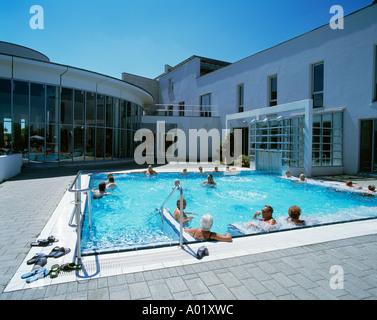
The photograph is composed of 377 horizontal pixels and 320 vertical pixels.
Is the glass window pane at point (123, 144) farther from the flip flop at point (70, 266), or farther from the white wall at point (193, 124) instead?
the flip flop at point (70, 266)

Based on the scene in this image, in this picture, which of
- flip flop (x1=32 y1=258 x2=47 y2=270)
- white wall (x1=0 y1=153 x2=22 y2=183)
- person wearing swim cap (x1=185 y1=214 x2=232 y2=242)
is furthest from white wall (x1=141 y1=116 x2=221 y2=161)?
flip flop (x1=32 y1=258 x2=47 y2=270)

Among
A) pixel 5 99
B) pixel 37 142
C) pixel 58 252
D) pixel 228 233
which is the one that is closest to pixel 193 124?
pixel 37 142

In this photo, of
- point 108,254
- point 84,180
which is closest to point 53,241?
point 108,254

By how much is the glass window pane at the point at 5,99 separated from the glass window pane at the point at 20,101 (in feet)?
0.73

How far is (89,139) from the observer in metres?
16.6

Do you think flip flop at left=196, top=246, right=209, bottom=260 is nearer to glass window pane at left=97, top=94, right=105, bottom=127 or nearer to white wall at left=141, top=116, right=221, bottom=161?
glass window pane at left=97, top=94, right=105, bottom=127

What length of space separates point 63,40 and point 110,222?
7.21m

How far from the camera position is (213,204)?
9.30 metres

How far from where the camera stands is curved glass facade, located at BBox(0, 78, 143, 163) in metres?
13.5

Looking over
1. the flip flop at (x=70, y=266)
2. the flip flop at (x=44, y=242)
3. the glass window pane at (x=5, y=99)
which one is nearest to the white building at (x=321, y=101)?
the flip flop at (x=44, y=242)

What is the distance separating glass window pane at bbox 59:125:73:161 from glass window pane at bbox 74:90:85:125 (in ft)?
2.37

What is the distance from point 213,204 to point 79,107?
454 inches

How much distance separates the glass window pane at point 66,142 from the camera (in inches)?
601

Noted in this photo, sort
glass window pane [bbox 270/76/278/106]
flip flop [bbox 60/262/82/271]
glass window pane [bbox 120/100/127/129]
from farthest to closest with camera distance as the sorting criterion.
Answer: glass window pane [bbox 120/100/127/129] < glass window pane [bbox 270/76/278/106] < flip flop [bbox 60/262/82/271]
